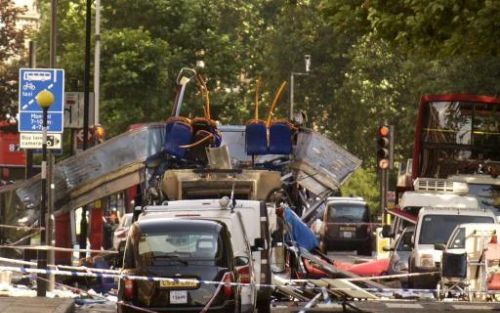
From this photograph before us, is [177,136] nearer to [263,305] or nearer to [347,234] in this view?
[263,305]

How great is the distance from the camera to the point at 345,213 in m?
54.0

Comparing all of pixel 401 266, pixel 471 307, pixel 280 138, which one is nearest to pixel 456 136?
pixel 280 138

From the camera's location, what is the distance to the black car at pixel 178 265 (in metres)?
21.0

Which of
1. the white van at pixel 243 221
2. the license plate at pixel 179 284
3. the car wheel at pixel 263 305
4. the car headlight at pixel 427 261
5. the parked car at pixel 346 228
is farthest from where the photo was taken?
the parked car at pixel 346 228

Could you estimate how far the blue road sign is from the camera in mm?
27016

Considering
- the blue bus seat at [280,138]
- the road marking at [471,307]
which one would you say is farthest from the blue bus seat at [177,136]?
the road marking at [471,307]

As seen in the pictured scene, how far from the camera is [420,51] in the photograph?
23078 millimetres

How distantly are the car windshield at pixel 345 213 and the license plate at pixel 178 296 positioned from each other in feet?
107

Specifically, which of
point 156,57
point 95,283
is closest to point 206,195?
point 95,283

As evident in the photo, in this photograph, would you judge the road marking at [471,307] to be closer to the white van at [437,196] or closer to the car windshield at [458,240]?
the car windshield at [458,240]

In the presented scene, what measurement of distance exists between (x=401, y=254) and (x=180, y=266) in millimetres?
12810

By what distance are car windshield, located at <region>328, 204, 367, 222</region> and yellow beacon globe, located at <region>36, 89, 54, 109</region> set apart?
2805 cm

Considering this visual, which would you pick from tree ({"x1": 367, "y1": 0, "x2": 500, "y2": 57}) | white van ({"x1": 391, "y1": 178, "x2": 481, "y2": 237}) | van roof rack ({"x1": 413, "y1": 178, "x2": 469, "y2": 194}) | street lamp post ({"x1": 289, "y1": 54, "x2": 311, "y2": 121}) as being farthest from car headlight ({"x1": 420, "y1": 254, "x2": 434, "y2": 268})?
street lamp post ({"x1": 289, "y1": 54, "x2": 311, "y2": 121})

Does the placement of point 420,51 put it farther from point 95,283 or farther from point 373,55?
point 373,55
